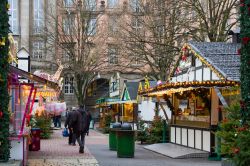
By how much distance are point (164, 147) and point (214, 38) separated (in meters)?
8.66

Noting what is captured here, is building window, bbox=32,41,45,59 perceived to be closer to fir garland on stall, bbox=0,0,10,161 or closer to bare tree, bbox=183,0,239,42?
bare tree, bbox=183,0,239,42

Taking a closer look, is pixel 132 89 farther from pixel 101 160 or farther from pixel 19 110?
pixel 19 110

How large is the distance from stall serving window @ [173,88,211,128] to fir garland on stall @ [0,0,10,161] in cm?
785

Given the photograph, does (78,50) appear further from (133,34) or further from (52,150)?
(52,150)

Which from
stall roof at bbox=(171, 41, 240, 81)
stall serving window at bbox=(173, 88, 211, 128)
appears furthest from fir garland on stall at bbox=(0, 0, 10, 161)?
stall serving window at bbox=(173, 88, 211, 128)

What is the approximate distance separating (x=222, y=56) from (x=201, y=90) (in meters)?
1.55

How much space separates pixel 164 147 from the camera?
71.1ft

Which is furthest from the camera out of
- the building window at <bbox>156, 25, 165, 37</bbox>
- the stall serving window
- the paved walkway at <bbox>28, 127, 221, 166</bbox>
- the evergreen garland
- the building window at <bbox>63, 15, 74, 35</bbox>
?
the building window at <bbox>63, 15, 74, 35</bbox>

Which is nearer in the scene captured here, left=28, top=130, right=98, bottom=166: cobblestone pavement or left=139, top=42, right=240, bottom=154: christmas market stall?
left=28, top=130, right=98, bottom=166: cobblestone pavement

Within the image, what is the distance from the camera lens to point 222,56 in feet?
63.2

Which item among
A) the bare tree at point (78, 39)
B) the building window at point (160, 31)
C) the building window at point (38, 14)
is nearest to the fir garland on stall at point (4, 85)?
the building window at point (160, 31)

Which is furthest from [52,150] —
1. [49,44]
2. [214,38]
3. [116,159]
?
[49,44]

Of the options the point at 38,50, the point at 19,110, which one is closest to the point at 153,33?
the point at 19,110

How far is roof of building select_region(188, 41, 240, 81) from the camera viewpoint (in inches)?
Result: 681
